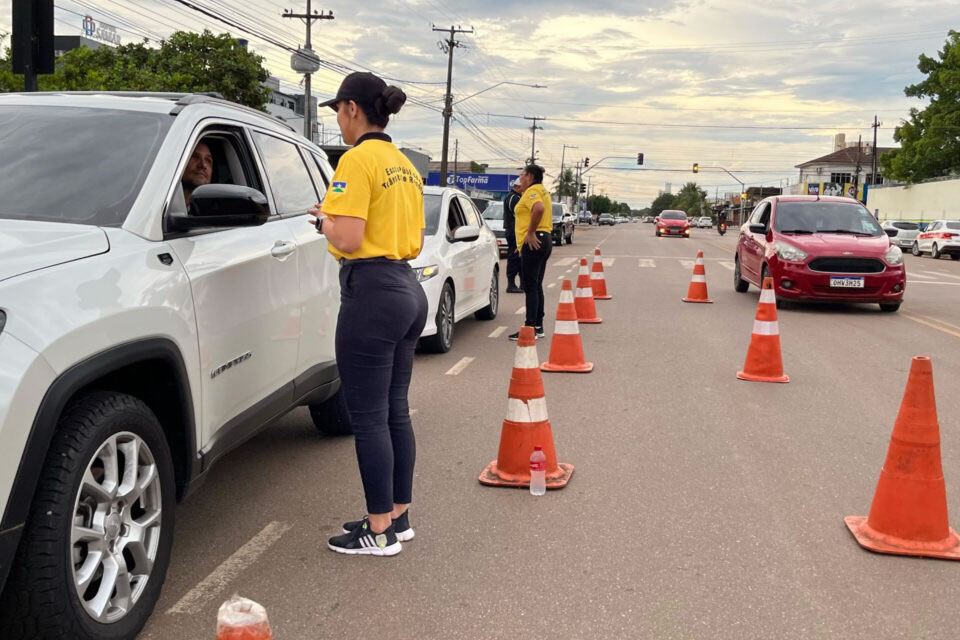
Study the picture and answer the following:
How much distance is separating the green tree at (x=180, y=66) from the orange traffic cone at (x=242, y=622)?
119ft

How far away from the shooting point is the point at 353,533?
13.5 ft

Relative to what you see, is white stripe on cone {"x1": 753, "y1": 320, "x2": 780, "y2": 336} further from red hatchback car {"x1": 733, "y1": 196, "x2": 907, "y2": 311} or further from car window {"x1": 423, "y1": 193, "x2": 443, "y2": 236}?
red hatchback car {"x1": 733, "y1": 196, "x2": 907, "y2": 311}

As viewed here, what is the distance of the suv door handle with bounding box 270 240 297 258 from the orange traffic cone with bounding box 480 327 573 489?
1326mm

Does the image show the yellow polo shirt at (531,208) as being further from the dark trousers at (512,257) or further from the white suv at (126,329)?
the white suv at (126,329)

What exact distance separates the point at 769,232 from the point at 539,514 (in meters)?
10.9

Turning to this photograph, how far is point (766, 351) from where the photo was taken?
827 centimetres

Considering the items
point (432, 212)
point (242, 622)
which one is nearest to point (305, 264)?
point (242, 622)

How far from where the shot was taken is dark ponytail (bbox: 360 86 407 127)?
12.8ft

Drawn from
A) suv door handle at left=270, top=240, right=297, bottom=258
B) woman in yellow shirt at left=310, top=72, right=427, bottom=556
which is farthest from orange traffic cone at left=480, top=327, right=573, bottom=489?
suv door handle at left=270, top=240, right=297, bottom=258

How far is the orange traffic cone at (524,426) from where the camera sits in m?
5.16

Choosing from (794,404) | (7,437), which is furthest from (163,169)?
(794,404)

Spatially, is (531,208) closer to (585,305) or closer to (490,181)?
(585,305)

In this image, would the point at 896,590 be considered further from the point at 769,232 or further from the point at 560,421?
the point at 769,232

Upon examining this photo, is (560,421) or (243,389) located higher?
(243,389)
